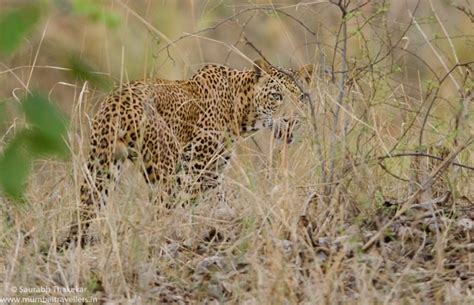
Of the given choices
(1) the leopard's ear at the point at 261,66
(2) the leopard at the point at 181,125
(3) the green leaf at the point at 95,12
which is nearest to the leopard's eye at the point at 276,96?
(2) the leopard at the point at 181,125

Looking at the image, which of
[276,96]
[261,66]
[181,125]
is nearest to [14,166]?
[181,125]

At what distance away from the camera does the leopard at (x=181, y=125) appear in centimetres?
614

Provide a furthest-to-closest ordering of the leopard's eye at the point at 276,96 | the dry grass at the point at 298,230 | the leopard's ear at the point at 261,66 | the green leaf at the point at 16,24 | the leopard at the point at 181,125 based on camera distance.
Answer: the leopard's eye at the point at 276,96 < the leopard's ear at the point at 261,66 < the leopard at the point at 181,125 < the dry grass at the point at 298,230 < the green leaf at the point at 16,24

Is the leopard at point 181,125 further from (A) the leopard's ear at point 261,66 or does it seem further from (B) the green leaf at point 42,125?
(B) the green leaf at point 42,125

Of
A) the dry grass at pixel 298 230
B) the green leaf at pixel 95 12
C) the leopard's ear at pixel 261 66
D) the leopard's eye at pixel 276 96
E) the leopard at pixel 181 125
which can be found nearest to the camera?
the green leaf at pixel 95 12

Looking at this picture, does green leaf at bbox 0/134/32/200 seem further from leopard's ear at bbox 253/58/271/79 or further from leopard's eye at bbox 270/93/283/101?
leopard's eye at bbox 270/93/283/101

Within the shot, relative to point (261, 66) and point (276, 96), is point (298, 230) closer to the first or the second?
point (261, 66)

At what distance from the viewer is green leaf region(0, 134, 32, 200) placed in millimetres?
2445

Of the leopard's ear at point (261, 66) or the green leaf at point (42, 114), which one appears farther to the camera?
the leopard's ear at point (261, 66)

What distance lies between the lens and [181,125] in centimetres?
768

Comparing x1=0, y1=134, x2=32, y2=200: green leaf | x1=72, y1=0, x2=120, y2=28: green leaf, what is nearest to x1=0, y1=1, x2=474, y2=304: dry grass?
x1=72, y1=0, x2=120, y2=28: green leaf

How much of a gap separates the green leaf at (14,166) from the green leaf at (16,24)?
0.20 m

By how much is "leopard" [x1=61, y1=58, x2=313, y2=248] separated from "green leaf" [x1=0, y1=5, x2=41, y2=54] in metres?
2.66

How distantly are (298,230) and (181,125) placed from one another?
2.90 m
